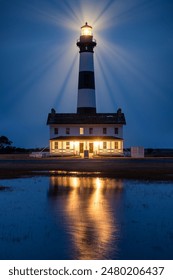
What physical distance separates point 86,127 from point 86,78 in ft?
19.7

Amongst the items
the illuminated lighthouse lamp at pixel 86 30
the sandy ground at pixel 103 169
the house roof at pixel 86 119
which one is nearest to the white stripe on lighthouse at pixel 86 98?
the house roof at pixel 86 119

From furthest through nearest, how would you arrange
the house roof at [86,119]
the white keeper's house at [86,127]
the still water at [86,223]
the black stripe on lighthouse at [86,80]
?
the black stripe on lighthouse at [86,80], the house roof at [86,119], the white keeper's house at [86,127], the still water at [86,223]

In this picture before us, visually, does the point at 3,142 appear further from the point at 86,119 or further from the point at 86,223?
the point at 86,223

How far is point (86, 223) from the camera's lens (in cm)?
1049

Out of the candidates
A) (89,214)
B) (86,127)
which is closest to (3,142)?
(86,127)

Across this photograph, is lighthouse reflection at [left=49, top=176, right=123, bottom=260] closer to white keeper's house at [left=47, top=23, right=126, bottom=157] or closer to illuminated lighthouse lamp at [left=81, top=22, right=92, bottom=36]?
white keeper's house at [left=47, top=23, right=126, bottom=157]

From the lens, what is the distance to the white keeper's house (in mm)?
52469

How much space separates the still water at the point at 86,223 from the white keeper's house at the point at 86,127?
35.1 metres

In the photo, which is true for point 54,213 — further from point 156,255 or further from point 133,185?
point 133,185

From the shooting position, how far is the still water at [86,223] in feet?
26.8

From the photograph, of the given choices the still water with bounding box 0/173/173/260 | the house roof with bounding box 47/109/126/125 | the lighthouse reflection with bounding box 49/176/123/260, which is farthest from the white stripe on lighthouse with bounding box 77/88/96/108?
the still water with bounding box 0/173/173/260

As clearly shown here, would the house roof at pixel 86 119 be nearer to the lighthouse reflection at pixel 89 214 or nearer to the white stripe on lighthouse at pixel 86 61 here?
the white stripe on lighthouse at pixel 86 61
